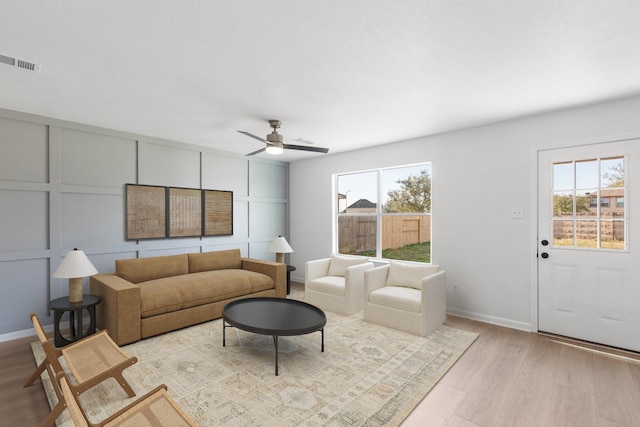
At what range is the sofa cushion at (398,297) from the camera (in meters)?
3.47

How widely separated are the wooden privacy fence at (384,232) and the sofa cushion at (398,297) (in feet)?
4.24

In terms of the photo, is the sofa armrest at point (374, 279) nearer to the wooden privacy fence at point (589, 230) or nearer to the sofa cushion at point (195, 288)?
the sofa cushion at point (195, 288)

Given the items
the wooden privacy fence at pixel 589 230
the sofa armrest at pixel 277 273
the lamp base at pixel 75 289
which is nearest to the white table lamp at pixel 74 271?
the lamp base at pixel 75 289

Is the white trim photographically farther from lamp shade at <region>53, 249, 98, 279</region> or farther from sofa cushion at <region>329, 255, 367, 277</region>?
lamp shade at <region>53, 249, 98, 279</region>

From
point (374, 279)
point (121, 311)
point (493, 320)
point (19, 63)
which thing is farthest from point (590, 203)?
point (19, 63)

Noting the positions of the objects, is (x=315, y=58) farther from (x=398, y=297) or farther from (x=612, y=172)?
(x=612, y=172)

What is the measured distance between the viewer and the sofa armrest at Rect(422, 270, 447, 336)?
3365 millimetres

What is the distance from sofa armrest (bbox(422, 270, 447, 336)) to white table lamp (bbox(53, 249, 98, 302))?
353cm

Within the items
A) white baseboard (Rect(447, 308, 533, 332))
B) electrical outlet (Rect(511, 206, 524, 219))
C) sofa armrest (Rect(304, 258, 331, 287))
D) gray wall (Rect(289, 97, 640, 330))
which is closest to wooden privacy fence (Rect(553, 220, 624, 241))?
gray wall (Rect(289, 97, 640, 330))

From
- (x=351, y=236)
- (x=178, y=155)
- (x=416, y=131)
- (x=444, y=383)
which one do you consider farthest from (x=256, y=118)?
(x=444, y=383)

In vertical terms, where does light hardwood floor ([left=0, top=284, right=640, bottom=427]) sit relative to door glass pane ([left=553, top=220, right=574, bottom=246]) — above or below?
below

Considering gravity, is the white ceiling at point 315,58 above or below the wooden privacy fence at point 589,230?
above

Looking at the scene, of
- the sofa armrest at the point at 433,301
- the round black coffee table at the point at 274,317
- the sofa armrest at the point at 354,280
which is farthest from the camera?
the sofa armrest at the point at 354,280

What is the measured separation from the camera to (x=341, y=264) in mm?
4660
